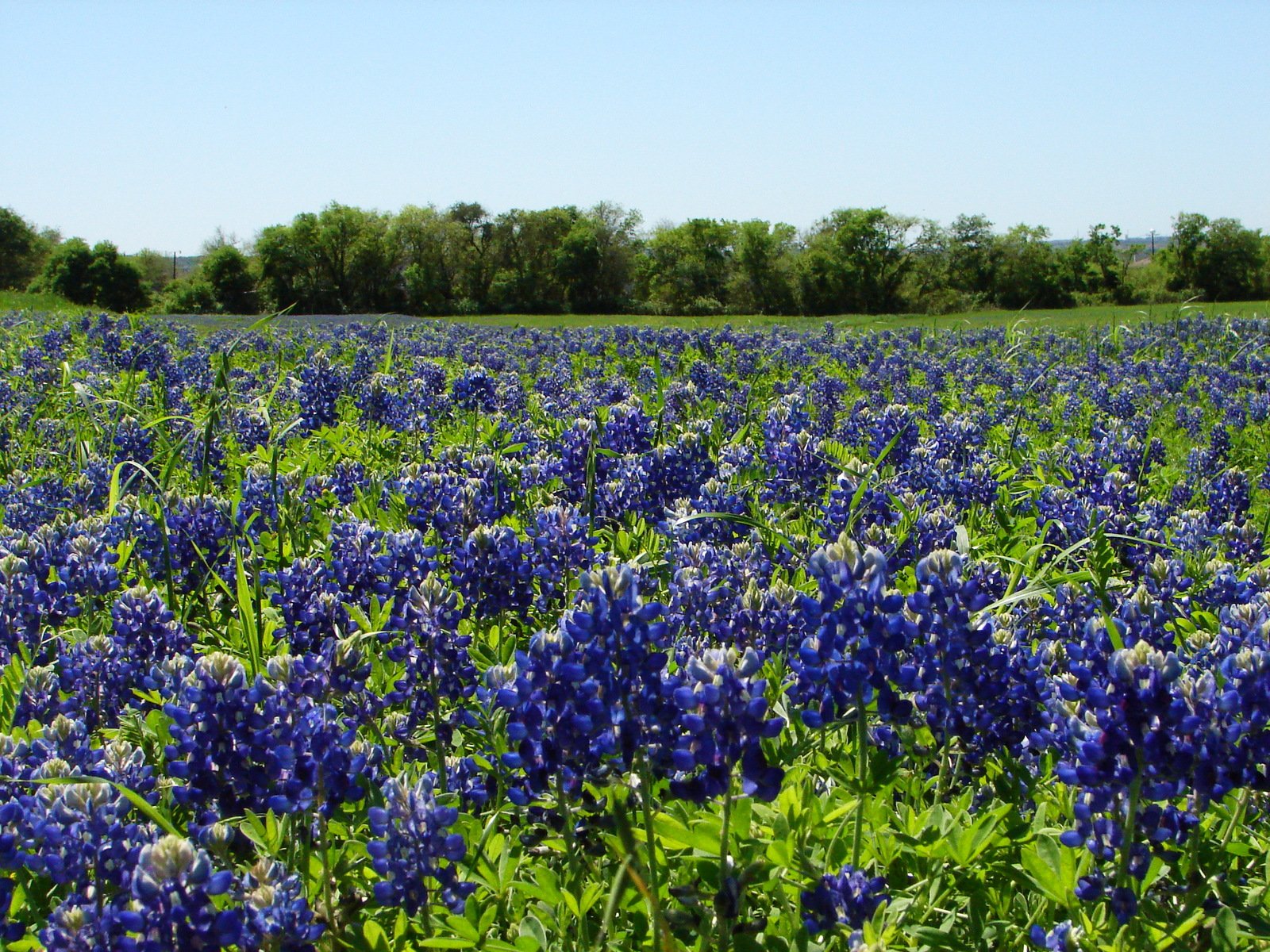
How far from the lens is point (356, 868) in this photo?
228 centimetres

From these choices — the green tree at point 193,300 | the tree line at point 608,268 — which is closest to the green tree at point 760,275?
the tree line at point 608,268

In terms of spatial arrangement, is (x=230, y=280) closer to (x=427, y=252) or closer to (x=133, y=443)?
(x=427, y=252)

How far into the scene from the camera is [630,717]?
1.80m

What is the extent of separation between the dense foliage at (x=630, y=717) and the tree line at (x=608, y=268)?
203 ft

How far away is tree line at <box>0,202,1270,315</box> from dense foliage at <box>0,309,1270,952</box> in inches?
2439

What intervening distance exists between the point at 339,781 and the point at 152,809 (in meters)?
0.34

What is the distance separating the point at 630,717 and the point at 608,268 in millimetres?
79544

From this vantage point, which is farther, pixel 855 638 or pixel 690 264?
pixel 690 264

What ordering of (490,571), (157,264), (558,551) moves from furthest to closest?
(157,264) < (558,551) < (490,571)

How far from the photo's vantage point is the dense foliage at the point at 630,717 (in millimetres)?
1828

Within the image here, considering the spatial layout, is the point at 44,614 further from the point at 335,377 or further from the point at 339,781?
the point at 335,377

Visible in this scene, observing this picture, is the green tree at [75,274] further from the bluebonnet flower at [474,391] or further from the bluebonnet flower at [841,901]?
the bluebonnet flower at [841,901]

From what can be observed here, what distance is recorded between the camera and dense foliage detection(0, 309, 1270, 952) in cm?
183

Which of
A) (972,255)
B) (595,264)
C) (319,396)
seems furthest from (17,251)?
(319,396)
